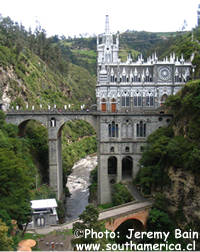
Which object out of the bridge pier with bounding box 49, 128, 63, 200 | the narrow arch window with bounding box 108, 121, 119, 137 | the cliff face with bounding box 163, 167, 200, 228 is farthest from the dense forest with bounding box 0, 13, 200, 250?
the narrow arch window with bounding box 108, 121, 119, 137

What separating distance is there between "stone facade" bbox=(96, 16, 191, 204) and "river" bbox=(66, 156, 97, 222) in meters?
6.12

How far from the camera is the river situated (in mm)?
49847

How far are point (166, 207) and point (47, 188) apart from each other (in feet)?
65.7

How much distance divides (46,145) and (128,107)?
17.4 m

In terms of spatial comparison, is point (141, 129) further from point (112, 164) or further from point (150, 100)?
point (112, 164)

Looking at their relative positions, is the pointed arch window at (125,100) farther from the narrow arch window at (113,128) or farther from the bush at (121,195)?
the bush at (121,195)

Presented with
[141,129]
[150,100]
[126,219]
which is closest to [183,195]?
[126,219]

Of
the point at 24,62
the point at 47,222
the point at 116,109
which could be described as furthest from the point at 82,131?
the point at 47,222

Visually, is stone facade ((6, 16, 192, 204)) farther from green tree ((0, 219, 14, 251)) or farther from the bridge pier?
green tree ((0, 219, 14, 251))

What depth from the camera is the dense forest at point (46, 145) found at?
29.1m

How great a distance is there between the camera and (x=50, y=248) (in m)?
27.5

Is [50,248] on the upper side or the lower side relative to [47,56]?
lower

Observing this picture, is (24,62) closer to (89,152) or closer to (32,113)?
(89,152)

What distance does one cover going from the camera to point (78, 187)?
201ft
